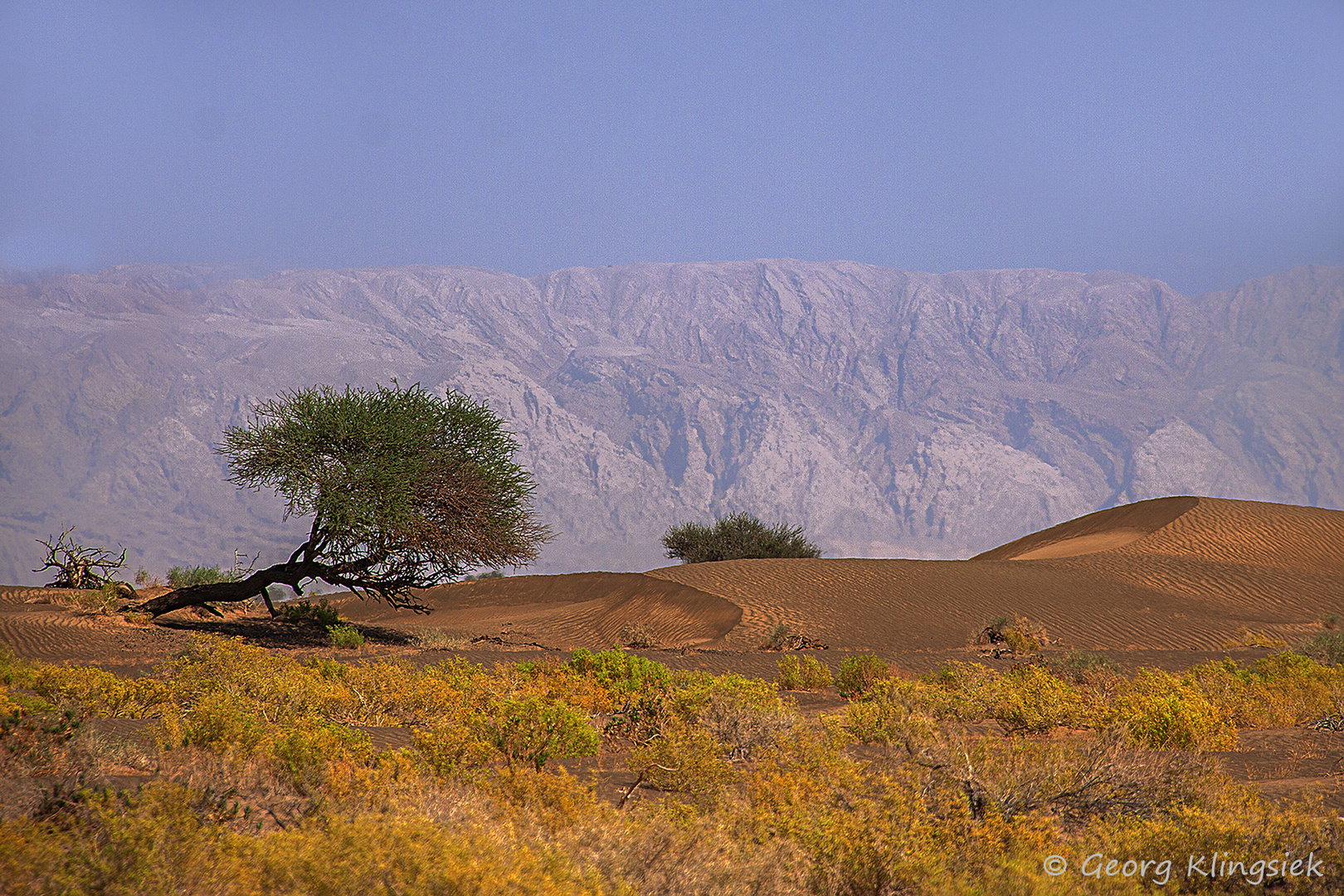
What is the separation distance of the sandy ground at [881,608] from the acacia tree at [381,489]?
139cm

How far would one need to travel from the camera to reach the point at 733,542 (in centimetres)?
4688

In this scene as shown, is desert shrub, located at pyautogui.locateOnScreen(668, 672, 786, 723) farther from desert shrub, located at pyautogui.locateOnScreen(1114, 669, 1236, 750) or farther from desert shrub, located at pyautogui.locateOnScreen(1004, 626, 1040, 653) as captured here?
desert shrub, located at pyautogui.locateOnScreen(1004, 626, 1040, 653)

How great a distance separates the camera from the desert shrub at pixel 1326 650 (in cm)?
1694

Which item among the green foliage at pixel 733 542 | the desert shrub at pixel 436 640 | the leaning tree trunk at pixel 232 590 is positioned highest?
the green foliage at pixel 733 542

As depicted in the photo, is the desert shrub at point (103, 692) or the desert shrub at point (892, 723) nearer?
the desert shrub at point (892, 723)

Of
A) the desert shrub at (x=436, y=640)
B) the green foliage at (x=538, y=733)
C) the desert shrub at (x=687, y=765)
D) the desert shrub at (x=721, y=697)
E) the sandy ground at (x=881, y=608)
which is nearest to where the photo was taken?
the desert shrub at (x=687, y=765)

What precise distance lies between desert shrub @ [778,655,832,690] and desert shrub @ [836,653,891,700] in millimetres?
491

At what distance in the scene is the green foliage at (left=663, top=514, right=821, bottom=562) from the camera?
46469mm

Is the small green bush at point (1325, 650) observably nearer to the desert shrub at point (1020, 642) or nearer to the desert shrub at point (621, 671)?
the desert shrub at point (1020, 642)

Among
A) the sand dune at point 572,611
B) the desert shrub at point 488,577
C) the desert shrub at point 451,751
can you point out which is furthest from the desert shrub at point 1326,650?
the desert shrub at point 488,577

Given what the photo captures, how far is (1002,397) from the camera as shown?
189000 millimetres

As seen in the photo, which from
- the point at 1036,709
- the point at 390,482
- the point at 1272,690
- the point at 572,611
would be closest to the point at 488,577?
the point at 572,611

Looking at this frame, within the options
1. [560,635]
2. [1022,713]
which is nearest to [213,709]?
[1022,713]

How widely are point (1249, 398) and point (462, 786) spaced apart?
205003mm
